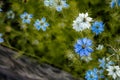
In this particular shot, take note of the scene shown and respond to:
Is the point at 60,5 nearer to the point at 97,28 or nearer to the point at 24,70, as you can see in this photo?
the point at 97,28

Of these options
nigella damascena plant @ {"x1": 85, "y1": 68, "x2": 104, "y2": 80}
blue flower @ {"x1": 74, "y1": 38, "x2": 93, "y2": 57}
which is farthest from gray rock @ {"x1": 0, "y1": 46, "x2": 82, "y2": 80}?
blue flower @ {"x1": 74, "y1": 38, "x2": 93, "y2": 57}

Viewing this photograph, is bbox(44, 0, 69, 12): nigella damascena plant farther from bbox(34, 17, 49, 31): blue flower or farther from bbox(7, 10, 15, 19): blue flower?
bbox(7, 10, 15, 19): blue flower

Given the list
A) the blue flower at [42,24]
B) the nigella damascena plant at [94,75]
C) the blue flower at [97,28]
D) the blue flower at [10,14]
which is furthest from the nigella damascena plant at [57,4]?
the nigella damascena plant at [94,75]

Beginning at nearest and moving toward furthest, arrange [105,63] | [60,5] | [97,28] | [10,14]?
[105,63]
[97,28]
[60,5]
[10,14]

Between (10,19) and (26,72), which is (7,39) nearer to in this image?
(10,19)

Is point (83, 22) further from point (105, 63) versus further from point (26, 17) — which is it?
point (26, 17)

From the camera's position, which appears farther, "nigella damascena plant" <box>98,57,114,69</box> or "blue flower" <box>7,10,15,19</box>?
"blue flower" <box>7,10,15,19</box>

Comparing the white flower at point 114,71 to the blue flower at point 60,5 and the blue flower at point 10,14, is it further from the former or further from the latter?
the blue flower at point 10,14

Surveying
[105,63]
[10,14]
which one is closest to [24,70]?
[105,63]

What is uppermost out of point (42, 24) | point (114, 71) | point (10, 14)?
point (10, 14)

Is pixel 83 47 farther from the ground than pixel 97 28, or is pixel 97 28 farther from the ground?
pixel 97 28

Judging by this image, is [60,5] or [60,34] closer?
[60,5]

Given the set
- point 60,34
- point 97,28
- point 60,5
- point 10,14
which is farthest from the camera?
point 10,14

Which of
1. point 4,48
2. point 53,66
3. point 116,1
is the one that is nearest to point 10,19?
point 4,48
